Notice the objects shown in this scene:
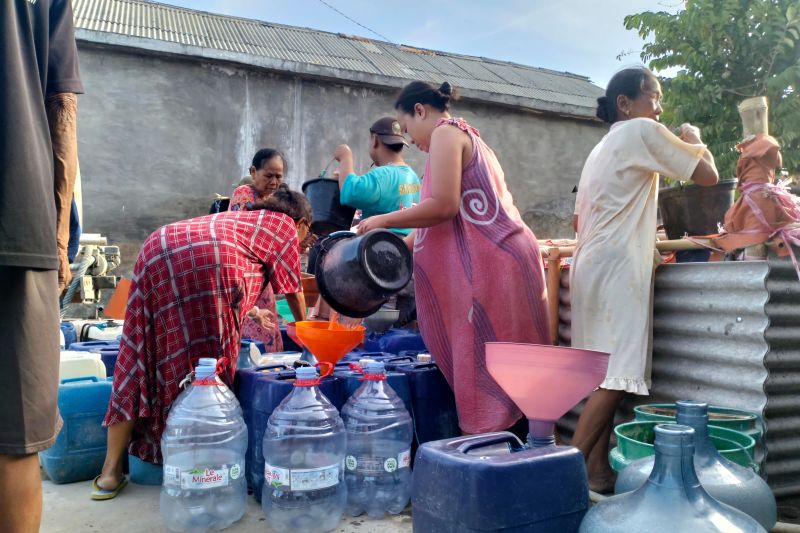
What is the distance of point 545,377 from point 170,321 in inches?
67.3

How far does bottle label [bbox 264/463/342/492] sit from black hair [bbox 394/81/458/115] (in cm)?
162

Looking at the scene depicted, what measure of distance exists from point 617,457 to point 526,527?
471 millimetres

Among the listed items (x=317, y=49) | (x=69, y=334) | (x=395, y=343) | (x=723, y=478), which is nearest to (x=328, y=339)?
(x=395, y=343)

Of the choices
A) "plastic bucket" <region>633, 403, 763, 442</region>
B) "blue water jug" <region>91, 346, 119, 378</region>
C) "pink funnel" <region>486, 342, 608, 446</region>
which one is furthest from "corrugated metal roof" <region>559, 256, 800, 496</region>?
"blue water jug" <region>91, 346, 119, 378</region>

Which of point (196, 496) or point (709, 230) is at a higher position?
point (709, 230)

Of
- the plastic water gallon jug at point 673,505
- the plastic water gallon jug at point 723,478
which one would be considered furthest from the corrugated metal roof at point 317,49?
the plastic water gallon jug at point 673,505

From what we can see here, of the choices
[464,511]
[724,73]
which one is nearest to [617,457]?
[464,511]

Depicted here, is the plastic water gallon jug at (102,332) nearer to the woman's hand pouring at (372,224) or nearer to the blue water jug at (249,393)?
the blue water jug at (249,393)

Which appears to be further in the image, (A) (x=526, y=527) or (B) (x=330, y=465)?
(B) (x=330, y=465)

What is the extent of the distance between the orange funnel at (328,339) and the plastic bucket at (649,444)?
1176mm

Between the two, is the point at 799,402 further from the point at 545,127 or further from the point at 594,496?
the point at 545,127

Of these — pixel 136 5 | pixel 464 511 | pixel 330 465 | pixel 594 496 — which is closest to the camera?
pixel 464 511

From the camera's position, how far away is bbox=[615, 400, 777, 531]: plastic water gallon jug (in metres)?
1.39

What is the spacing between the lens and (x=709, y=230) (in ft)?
10.8
